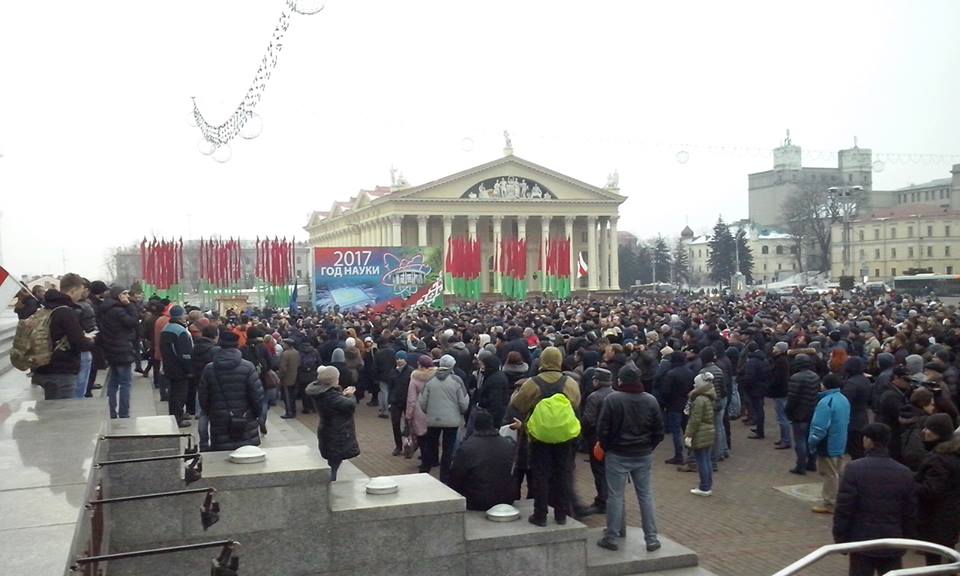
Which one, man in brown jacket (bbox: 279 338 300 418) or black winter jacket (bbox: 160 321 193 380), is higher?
black winter jacket (bbox: 160 321 193 380)

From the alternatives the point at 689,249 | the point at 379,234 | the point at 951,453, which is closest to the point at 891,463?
the point at 951,453

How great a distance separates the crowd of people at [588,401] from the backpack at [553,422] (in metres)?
0.01

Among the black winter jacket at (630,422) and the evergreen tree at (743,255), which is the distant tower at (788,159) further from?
the black winter jacket at (630,422)

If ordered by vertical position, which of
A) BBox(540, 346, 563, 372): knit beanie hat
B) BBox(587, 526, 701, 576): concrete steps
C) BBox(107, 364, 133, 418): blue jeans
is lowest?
BBox(587, 526, 701, 576): concrete steps

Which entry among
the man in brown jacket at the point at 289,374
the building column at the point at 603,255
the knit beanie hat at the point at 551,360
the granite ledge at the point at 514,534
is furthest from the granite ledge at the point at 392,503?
the building column at the point at 603,255

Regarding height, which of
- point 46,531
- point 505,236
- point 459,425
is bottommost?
point 459,425

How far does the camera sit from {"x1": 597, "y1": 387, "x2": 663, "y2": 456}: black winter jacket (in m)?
6.89

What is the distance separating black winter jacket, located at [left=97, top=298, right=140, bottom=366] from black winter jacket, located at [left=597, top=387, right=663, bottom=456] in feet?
19.3

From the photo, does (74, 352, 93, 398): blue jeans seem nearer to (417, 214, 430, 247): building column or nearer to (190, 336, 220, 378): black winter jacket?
(190, 336, 220, 378): black winter jacket

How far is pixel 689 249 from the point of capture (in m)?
127

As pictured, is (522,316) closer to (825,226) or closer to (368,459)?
(368,459)

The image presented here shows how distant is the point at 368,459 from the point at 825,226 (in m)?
90.6

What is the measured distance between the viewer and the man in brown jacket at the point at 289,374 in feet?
50.9

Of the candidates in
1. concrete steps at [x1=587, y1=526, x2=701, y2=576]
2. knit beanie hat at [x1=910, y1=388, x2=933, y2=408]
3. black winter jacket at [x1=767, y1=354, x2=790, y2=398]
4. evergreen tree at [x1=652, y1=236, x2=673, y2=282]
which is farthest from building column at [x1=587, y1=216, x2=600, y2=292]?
concrete steps at [x1=587, y1=526, x2=701, y2=576]
